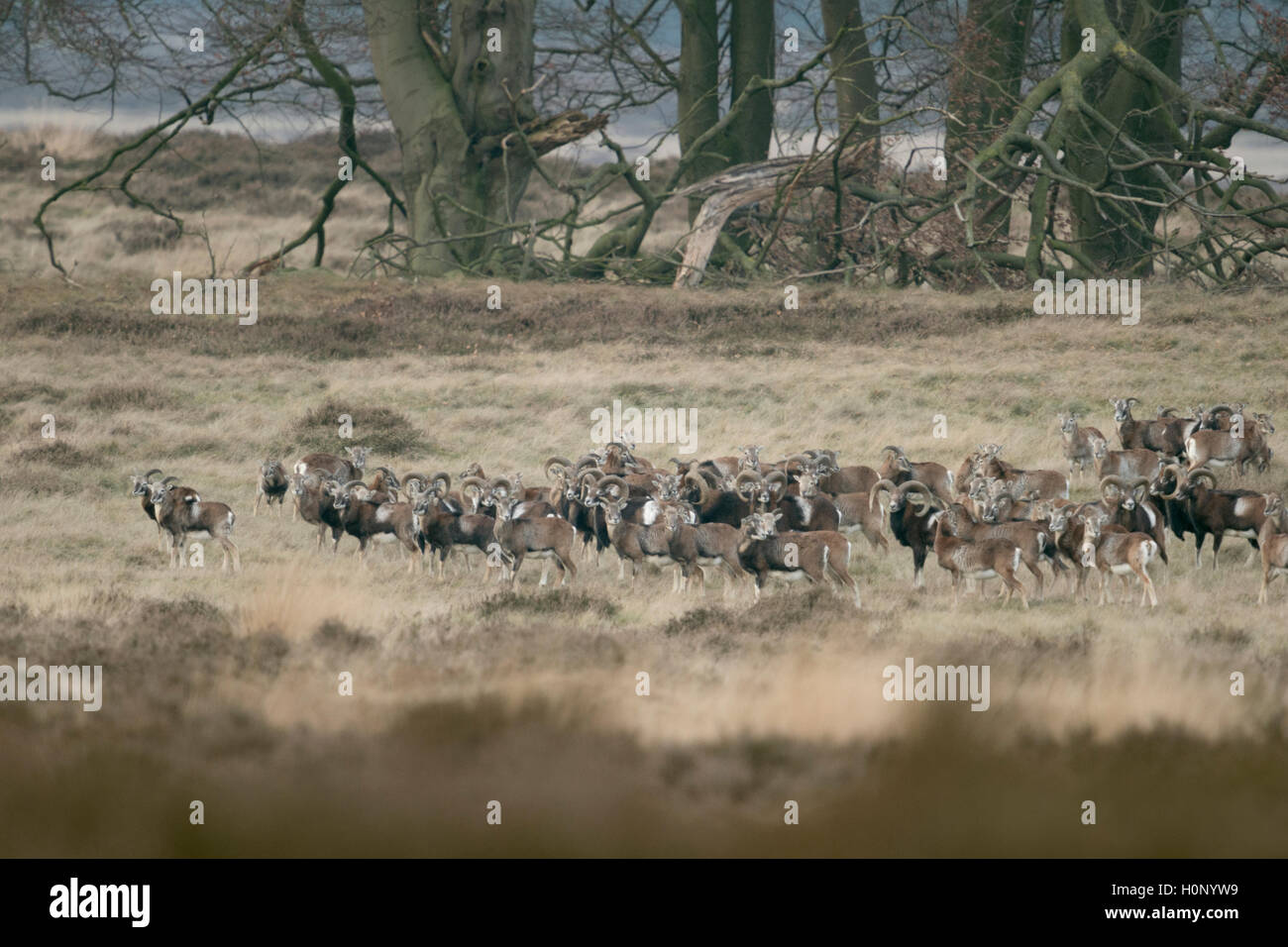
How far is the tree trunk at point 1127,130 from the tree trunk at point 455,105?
9.53m

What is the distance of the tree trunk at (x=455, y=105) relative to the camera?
28109 millimetres

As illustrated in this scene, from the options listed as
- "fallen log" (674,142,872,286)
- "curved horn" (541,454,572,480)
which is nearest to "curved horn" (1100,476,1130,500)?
"curved horn" (541,454,572,480)

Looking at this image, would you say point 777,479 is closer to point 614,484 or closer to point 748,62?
point 614,484

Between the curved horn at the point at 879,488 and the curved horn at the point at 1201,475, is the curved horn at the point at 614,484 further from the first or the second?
the curved horn at the point at 1201,475

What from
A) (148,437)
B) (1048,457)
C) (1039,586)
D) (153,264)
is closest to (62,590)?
(148,437)

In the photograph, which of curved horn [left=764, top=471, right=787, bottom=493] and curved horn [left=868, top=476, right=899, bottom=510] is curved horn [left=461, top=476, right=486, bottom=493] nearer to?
curved horn [left=764, top=471, right=787, bottom=493]

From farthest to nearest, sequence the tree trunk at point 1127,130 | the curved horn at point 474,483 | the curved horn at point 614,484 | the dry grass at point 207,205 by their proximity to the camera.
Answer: the dry grass at point 207,205 → the tree trunk at point 1127,130 → the curved horn at point 474,483 → the curved horn at point 614,484

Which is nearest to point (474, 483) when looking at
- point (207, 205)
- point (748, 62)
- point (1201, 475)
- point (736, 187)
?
point (1201, 475)

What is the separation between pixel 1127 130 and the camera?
26.5m

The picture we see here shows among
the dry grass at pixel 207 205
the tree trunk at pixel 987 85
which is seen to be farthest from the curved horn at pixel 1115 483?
the dry grass at pixel 207 205

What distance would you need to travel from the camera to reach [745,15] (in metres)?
30.7

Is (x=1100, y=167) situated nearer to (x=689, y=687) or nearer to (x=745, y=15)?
(x=745, y=15)

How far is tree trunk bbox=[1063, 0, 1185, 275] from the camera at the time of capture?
1011 inches

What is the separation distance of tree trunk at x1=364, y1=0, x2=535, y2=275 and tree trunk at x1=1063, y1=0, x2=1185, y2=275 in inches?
375
